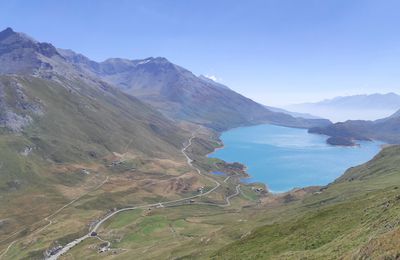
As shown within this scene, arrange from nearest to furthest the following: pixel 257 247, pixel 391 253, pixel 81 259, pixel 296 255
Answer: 1. pixel 391 253
2. pixel 296 255
3. pixel 257 247
4. pixel 81 259

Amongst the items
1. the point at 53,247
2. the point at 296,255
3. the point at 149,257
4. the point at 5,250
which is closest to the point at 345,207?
the point at 296,255

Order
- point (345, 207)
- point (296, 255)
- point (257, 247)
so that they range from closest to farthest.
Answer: point (296, 255), point (257, 247), point (345, 207)

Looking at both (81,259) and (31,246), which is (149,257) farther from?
(31,246)

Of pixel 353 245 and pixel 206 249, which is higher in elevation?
pixel 353 245

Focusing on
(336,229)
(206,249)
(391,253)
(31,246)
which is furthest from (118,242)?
(391,253)

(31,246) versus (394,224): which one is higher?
(394,224)

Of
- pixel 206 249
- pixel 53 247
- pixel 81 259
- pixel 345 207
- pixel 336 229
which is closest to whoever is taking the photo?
pixel 336 229

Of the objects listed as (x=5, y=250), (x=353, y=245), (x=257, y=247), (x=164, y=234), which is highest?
(x=353, y=245)

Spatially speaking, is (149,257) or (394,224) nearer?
(394,224)

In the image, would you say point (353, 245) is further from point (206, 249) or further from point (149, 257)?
point (149, 257)

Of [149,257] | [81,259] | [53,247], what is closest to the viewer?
[149,257]
